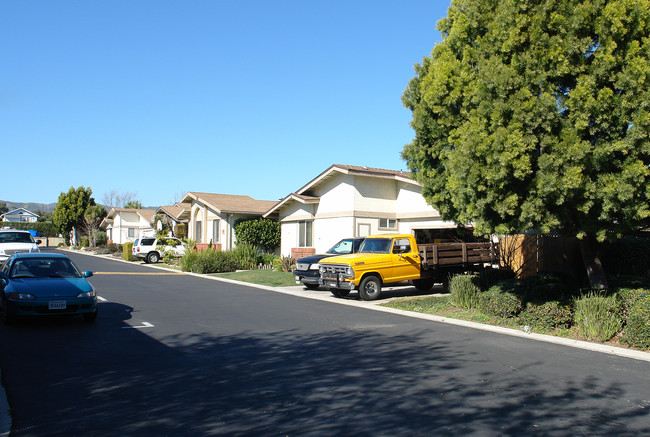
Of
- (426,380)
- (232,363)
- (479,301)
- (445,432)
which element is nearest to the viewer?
(445,432)

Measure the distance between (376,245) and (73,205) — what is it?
61325mm

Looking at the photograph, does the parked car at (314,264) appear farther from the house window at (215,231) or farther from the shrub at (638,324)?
the house window at (215,231)

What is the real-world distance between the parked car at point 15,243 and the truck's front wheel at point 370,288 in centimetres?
1508

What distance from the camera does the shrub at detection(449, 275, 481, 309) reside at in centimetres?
1376

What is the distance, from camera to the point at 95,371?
7.38m

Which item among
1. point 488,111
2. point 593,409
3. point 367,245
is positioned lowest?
point 593,409

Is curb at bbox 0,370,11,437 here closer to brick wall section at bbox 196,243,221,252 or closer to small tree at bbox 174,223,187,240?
brick wall section at bbox 196,243,221,252

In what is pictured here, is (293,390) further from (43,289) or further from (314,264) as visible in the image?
(314,264)

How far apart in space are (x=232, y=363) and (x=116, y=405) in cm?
222

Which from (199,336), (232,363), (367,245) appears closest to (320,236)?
(367,245)

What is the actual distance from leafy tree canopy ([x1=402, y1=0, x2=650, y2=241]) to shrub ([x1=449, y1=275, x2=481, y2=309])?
351cm

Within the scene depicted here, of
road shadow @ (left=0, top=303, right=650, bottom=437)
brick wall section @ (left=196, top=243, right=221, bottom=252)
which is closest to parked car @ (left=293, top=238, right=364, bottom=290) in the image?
road shadow @ (left=0, top=303, right=650, bottom=437)

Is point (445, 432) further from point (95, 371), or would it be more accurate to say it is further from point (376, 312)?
point (376, 312)

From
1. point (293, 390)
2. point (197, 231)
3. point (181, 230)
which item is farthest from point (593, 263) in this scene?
point (181, 230)
